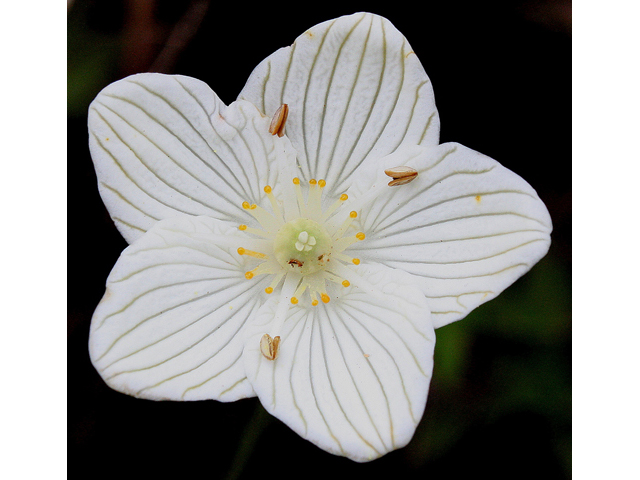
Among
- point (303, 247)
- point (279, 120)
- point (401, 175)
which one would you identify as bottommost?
point (303, 247)

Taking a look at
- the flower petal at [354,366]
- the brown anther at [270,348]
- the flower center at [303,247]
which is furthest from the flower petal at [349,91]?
the brown anther at [270,348]

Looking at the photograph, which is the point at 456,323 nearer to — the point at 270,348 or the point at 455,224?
the point at 455,224

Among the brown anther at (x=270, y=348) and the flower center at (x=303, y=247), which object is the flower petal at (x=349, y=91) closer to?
the flower center at (x=303, y=247)

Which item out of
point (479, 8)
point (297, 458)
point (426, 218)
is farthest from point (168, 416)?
point (479, 8)

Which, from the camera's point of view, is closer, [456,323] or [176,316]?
[176,316]

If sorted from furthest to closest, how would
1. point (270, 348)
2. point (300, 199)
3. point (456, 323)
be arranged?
point (456, 323) < point (300, 199) < point (270, 348)

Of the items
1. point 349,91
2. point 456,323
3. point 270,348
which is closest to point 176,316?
point 270,348

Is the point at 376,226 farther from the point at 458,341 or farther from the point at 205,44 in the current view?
the point at 205,44
